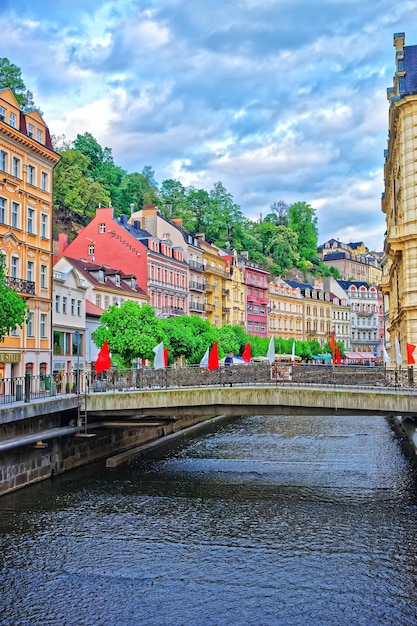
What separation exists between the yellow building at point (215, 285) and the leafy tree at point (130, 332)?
37.0 metres

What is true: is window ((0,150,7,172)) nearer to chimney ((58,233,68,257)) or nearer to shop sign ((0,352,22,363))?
shop sign ((0,352,22,363))

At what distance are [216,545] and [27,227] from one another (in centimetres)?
2735

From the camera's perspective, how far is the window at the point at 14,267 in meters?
39.2

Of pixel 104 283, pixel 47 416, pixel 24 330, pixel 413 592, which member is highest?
pixel 104 283

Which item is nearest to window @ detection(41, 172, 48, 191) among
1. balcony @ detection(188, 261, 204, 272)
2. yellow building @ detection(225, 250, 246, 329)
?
balcony @ detection(188, 261, 204, 272)

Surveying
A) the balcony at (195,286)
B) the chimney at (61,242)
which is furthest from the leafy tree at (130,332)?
the balcony at (195,286)

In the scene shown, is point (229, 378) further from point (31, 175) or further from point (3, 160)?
point (31, 175)

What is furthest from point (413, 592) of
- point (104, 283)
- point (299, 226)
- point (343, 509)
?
point (299, 226)

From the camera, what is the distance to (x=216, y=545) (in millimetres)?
19672

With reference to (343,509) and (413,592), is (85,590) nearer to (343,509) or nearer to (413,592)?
(413,592)

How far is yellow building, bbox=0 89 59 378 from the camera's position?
127 feet

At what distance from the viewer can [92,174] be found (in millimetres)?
101125

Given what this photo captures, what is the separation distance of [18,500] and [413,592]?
573 inches

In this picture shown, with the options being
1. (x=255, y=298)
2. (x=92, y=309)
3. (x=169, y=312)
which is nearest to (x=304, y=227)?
(x=255, y=298)
